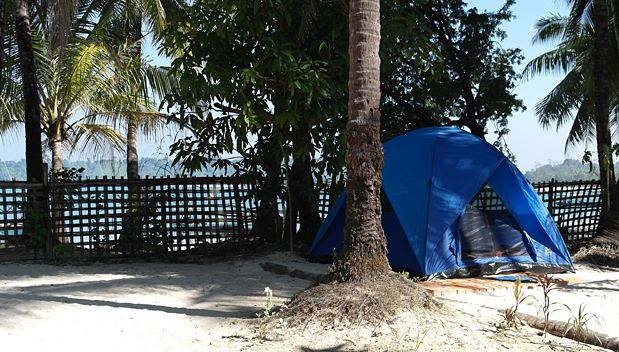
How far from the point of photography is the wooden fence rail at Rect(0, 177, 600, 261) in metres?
8.35

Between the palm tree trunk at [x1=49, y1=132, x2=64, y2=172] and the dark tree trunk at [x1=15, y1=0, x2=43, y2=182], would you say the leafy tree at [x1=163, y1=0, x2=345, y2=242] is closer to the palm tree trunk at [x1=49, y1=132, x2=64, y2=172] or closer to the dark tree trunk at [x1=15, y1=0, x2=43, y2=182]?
the dark tree trunk at [x1=15, y1=0, x2=43, y2=182]

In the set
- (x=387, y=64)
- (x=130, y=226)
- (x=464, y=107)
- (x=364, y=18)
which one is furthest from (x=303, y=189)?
(x=464, y=107)

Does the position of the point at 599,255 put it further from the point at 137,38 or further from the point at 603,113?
the point at 137,38

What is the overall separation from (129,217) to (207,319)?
4.66m

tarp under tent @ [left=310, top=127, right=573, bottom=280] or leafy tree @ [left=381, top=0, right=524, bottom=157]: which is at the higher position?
leafy tree @ [left=381, top=0, right=524, bottom=157]

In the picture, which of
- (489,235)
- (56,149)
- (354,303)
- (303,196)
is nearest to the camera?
(354,303)

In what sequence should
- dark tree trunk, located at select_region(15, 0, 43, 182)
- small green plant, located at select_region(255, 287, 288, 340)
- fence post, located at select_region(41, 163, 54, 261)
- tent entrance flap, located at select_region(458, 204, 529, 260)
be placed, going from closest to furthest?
small green plant, located at select_region(255, 287, 288, 340)
tent entrance flap, located at select_region(458, 204, 529, 260)
fence post, located at select_region(41, 163, 54, 261)
dark tree trunk, located at select_region(15, 0, 43, 182)

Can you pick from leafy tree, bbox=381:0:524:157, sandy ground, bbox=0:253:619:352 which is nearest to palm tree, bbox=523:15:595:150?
leafy tree, bbox=381:0:524:157

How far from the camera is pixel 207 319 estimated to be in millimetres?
4773

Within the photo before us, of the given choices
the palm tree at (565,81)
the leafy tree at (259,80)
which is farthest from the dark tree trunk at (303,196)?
the palm tree at (565,81)

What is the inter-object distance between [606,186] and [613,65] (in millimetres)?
→ 5651

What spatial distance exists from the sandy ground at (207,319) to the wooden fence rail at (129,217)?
4.86 feet

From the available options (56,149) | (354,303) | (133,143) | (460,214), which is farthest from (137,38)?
(354,303)

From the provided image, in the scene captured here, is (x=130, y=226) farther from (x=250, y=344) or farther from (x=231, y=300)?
(x=250, y=344)
